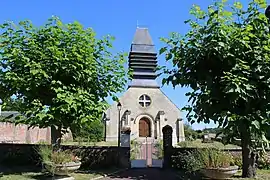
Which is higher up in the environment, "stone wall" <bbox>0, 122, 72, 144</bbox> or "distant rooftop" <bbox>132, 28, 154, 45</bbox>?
"distant rooftop" <bbox>132, 28, 154, 45</bbox>

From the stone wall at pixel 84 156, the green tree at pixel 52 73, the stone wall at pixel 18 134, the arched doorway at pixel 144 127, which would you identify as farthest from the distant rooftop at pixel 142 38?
the green tree at pixel 52 73

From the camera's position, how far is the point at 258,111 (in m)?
8.91

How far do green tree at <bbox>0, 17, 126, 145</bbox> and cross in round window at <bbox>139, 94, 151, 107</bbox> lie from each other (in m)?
28.5

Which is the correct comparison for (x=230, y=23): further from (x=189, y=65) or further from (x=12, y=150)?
(x=12, y=150)

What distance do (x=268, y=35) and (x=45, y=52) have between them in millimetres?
7969

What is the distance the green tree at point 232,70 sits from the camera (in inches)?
337

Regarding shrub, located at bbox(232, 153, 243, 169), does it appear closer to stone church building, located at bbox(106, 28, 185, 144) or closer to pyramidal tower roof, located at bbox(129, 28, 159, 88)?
stone church building, located at bbox(106, 28, 185, 144)

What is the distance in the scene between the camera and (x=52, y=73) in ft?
37.1

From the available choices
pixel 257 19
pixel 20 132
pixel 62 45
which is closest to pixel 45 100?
pixel 62 45

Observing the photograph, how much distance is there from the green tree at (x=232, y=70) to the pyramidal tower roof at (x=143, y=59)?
104 ft

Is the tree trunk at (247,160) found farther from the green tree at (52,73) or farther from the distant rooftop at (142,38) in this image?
the distant rooftop at (142,38)

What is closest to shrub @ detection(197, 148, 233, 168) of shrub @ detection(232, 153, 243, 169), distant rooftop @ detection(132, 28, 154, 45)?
shrub @ detection(232, 153, 243, 169)

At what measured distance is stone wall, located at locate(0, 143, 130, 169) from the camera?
14.5 meters

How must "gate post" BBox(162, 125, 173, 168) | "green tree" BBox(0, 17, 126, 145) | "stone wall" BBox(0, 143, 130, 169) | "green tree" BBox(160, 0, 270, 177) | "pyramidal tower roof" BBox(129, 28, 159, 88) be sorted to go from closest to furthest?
"green tree" BBox(160, 0, 270, 177), "green tree" BBox(0, 17, 126, 145), "stone wall" BBox(0, 143, 130, 169), "gate post" BBox(162, 125, 173, 168), "pyramidal tower roof" BBox(129, 28, 159, 88)
